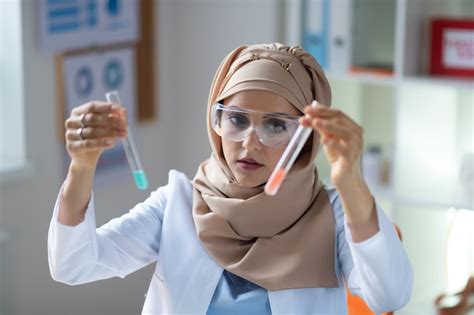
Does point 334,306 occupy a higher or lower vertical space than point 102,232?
lower

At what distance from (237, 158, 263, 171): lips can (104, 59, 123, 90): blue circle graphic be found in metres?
2.02

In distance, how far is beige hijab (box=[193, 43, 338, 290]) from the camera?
186cm

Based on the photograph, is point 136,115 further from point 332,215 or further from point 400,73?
point 332,215

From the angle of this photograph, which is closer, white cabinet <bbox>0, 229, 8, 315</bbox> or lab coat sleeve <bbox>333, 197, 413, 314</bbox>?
lab coat sleeve <bbox>333, 197, 413, 314</bbox>

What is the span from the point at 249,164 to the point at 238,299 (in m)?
0.27

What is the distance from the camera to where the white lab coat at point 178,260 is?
171cm

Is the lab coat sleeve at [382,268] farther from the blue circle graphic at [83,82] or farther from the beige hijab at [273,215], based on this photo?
the blue circle graphic at [83,82]

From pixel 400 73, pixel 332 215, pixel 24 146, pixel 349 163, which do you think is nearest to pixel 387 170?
pixel 400 73

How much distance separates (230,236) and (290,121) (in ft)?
0.92

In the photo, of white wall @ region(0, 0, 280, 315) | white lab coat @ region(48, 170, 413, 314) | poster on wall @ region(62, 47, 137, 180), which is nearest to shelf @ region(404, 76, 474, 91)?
white wall @ region(0, 0, 280, 315)

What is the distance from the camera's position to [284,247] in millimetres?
1904

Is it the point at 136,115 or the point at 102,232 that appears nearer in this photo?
the point at 102,232

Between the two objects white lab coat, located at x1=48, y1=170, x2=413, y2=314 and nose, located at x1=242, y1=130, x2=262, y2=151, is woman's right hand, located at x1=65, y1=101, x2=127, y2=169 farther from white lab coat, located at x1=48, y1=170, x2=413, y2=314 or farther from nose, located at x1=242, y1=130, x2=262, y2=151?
nose, located at x1=242, y1=130, x2=262, y2=151

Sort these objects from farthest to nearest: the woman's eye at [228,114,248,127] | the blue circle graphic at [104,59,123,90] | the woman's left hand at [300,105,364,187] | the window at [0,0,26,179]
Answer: the blue circle graphic at [104,59,123,90]
the window at [0,0,26,179]
the woman's eye at [228,114,248,127]
the woman's left hand at [300,105,364,187]
